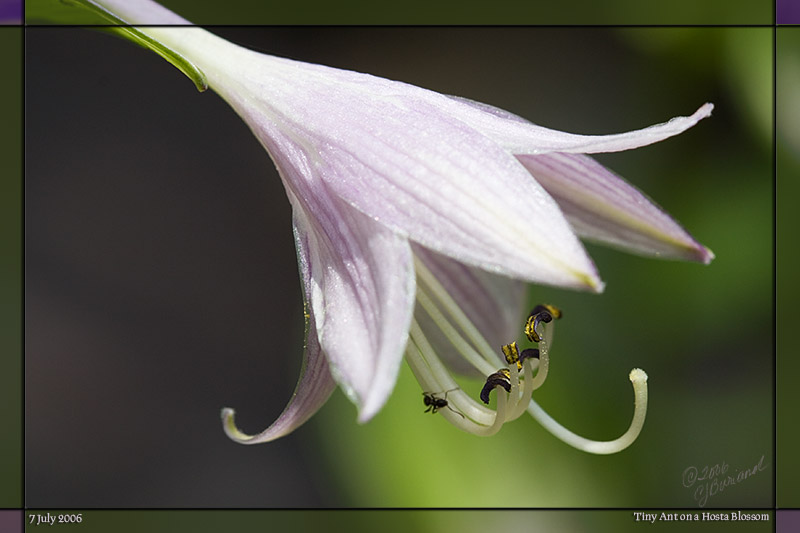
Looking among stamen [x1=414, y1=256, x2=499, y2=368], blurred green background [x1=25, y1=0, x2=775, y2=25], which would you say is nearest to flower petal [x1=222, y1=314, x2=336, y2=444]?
stamen [x1=414, y1=256, x2=499, y2=368]

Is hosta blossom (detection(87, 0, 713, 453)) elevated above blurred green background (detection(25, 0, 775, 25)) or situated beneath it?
situated beneath

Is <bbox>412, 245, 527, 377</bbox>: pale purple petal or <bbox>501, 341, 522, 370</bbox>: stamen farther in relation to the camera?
<bbox>412, 245, 527, 377</bbox>: pale purple petal

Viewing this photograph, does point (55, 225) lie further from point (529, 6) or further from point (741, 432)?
point (741, 432)

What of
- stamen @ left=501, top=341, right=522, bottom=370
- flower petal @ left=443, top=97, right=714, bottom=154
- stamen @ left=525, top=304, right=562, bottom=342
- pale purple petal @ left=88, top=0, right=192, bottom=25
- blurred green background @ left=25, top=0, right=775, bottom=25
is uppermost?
blurred green background @ left=25, top=0, right=775, bottom=25

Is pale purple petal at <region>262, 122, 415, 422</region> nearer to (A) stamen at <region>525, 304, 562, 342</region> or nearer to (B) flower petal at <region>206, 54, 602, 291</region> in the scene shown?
(B) flower petal at <region>206, 54, 602, 291</region>

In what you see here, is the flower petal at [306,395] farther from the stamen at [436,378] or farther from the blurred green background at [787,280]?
the blurred green background at [787,280]

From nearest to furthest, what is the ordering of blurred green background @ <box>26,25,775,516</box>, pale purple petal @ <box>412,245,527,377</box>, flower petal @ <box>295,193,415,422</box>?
flower petal @ <box>295,193,415,422</box>
pale purple petal @ <box>412,245,527,377</box>
blurred green background @ <box>26,25,775,516</box>

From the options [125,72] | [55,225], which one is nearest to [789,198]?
[125,72]
